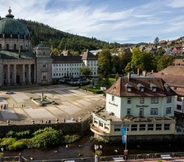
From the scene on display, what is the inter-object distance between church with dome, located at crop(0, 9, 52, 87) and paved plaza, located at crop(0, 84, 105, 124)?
→ 49.0ft

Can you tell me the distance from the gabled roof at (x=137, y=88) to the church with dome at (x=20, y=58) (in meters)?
50.2

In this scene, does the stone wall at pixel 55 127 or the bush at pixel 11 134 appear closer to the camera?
the bush at pixel 11 134

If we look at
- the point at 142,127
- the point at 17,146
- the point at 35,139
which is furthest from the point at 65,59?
the point at 17,146

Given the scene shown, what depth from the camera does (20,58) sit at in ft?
268

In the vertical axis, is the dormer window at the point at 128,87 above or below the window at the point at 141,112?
above

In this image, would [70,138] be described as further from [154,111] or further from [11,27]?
[11,27]

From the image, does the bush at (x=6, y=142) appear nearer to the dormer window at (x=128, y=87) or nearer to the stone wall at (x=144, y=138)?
the stone wall at (x=144, y=138)

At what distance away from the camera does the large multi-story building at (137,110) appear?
36500 millimetres

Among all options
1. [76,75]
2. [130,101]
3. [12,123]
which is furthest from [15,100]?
[76,75]

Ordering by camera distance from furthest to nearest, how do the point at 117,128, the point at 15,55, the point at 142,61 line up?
1. the point at 142,61
2. the point at 15,55
3. the point at 117,128

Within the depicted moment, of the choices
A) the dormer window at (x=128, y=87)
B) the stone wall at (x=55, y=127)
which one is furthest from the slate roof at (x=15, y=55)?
the dormer window at (x=128, y=87)

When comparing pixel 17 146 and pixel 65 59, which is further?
pixel 65 59

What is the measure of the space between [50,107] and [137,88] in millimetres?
20590

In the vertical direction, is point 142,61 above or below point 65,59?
below
